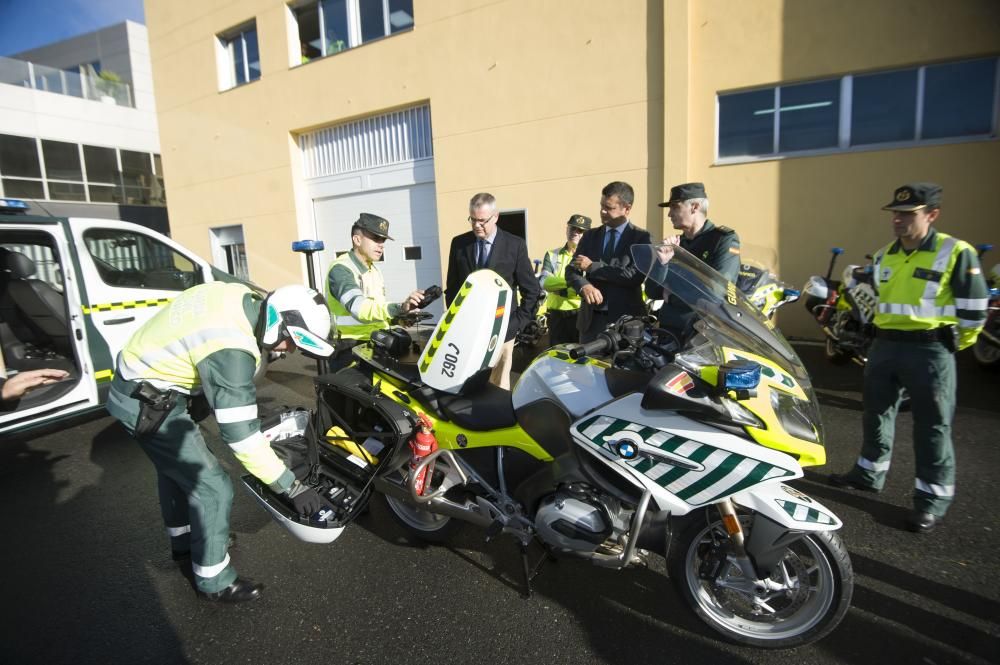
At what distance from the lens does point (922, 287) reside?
9.29 ft

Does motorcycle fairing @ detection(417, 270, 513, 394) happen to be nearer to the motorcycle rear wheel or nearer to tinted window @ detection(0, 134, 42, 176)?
the motorcycle rear wheel

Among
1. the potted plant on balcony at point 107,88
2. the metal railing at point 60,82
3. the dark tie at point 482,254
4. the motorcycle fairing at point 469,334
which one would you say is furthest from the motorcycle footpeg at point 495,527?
the potted plant on balcony at point 107,88

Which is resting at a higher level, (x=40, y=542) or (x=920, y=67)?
(x=920, y=67)

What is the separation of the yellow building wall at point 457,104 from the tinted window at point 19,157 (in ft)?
26.6

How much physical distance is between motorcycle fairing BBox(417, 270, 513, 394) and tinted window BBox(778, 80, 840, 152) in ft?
21.9

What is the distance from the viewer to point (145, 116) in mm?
20438

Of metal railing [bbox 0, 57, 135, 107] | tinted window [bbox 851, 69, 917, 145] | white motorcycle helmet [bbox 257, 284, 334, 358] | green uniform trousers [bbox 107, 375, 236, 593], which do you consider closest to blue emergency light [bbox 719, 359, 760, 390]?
white motorcycle helmet [bbox 257, 284, 334, 358]

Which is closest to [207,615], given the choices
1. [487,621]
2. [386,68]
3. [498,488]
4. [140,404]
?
[140,404]

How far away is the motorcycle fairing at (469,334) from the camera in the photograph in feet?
8.22

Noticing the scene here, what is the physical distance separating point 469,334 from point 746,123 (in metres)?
6.87

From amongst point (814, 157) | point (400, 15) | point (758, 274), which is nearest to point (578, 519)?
point (758, 274)

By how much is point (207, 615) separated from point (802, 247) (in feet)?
25.6

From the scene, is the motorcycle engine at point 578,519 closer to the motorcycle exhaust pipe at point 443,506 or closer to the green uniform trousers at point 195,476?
the motorcycle exhaust pipe at point 443,506

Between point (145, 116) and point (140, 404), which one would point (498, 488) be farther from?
point (145, 116)
